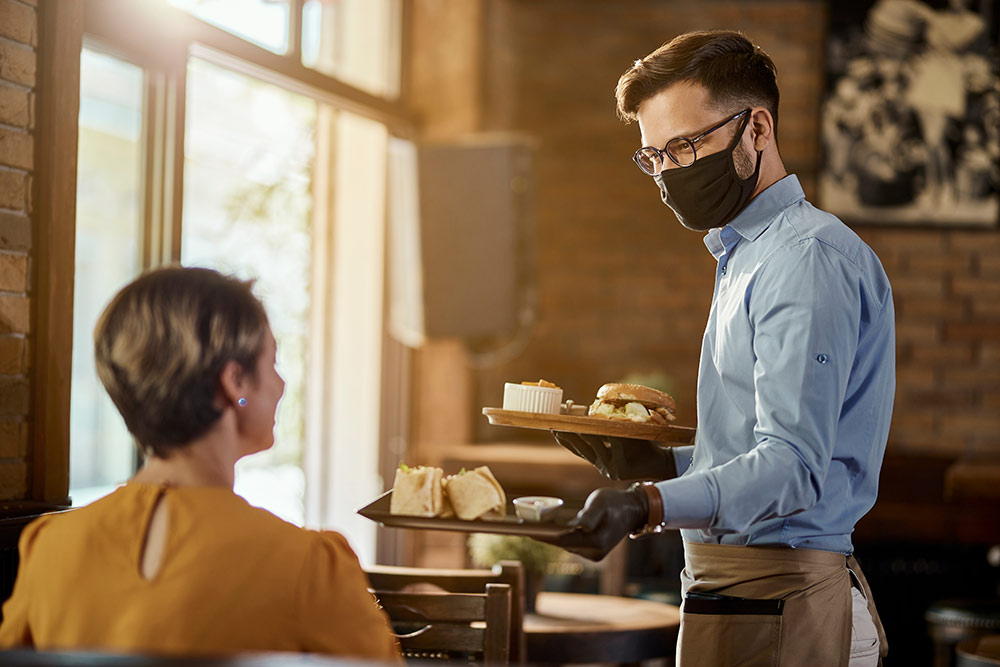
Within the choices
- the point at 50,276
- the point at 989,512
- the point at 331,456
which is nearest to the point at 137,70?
the point at 50,276

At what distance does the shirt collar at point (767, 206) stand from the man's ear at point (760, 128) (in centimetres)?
7

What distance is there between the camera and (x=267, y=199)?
4.22 metres

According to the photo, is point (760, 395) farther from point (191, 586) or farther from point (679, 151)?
point (191, 586)

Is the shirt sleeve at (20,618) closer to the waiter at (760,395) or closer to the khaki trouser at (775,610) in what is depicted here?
the waiter at (760,395)

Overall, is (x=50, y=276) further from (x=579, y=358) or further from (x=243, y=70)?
(x=579, y=358)

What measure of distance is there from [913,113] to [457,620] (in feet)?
11.9

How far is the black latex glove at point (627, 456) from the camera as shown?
75.4 inches

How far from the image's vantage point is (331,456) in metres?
4.57

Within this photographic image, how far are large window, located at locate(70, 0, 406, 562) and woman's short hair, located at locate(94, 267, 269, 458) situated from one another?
5.19ft

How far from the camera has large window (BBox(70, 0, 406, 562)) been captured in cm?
303

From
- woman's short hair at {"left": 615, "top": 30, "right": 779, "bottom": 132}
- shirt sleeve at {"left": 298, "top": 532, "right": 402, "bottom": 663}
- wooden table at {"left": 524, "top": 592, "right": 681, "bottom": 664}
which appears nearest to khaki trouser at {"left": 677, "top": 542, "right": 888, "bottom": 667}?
shirt sleeve at {"left": 298, "top": 532, "right": 402, "bottom": 663}

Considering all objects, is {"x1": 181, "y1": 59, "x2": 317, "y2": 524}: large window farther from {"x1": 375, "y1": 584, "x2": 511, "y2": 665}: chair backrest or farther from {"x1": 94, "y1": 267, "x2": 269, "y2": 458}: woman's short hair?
{"x1": 94, "y1": 267, "x2": 269, "y2": 458}: woman's short hair

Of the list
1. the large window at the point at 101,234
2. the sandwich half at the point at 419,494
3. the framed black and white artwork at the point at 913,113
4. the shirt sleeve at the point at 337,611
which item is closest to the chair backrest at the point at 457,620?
the sandwich half at the point at 419,494

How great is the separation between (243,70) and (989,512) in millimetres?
3491
